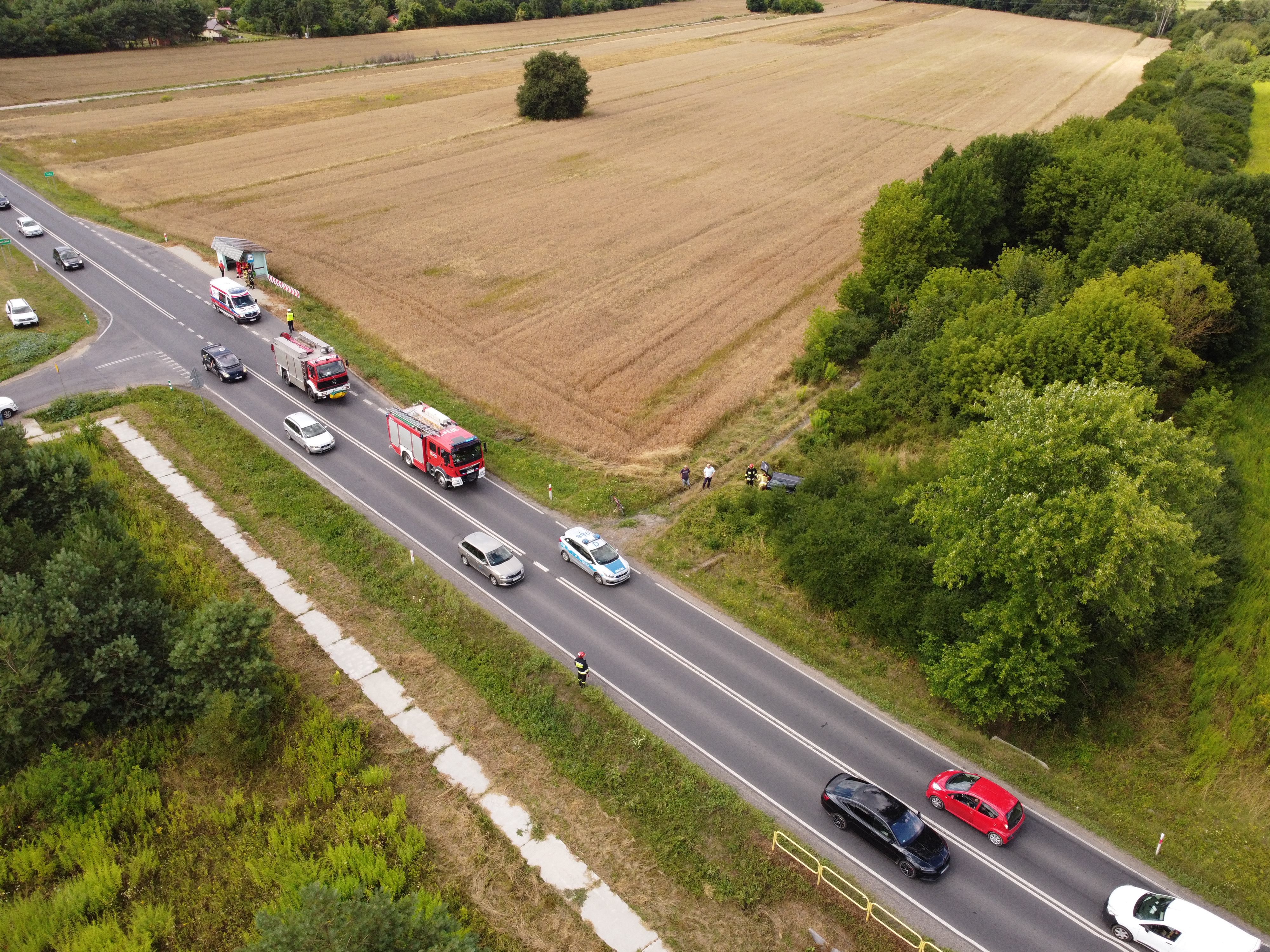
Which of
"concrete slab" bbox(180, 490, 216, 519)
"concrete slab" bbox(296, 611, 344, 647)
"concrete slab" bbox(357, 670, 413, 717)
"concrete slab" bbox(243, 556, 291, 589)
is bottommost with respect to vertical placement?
"concrete slab" bbox(357, 670, 413, 717)

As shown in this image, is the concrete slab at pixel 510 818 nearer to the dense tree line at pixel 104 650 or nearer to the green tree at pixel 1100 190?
the dense tree line at pixel 104 650

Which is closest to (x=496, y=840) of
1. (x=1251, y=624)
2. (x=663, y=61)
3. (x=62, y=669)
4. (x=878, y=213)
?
(x=62, y=669)

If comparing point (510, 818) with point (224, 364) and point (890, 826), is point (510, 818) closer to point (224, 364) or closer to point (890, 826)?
point (890, 826)

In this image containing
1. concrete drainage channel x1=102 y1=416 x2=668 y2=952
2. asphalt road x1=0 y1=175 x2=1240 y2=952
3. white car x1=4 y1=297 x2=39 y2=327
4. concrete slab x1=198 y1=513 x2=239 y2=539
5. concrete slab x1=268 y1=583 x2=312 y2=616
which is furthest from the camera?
white car x1=4 y1=297 x2=39 y2=327

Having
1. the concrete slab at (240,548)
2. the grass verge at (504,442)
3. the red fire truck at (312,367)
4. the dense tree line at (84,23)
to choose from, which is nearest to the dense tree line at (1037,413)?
the grass verge at (504,442)

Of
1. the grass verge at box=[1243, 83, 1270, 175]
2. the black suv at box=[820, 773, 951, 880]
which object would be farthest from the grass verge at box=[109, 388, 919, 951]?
the grass verge at box=[1243, 83, 1270, 175]

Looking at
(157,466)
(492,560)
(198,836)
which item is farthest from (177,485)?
(198,836)

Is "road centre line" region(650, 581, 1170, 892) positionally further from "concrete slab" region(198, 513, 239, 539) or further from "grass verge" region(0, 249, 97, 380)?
"grass verge" region(0, 249, 97, 380)
